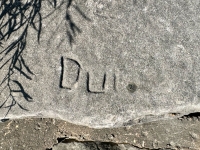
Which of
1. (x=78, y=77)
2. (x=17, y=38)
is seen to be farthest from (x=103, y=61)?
(x=17, y=38)

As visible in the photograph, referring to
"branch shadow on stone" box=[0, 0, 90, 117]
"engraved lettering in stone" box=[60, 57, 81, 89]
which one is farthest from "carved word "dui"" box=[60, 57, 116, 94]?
"branch shadow on stone" box=[0, 0, 90, 117]

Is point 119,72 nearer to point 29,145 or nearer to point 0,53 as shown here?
point 0,53

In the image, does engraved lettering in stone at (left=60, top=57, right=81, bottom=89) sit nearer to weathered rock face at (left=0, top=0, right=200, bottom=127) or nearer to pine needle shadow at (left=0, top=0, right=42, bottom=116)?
weathered rock face at (left=0, top=0, right=200, bottom=127)

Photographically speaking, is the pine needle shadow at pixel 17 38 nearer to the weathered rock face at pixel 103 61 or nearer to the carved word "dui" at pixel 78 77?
the weathered rock face at pixel 103 61

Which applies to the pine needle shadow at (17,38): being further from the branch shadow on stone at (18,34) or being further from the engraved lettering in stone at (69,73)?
the engraved lettering in stone at (69,73)

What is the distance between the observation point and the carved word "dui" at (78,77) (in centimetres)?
154

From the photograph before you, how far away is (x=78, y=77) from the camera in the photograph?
5.09 ft

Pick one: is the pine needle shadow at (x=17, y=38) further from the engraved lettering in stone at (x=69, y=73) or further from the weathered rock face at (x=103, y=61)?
the engraved lettering in stone at (x=69, y=73)

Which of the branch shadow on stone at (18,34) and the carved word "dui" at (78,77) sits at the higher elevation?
the branch shadow on stone at (18,34)

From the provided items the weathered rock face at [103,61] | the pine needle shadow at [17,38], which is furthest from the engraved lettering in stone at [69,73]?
the pine needle shadow at [17,38]

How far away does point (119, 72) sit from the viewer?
60.3 inches

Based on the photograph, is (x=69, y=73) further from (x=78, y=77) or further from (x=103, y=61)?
(x=103, y=61)

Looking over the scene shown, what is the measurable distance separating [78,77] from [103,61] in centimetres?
14

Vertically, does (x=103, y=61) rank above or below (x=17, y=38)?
below
